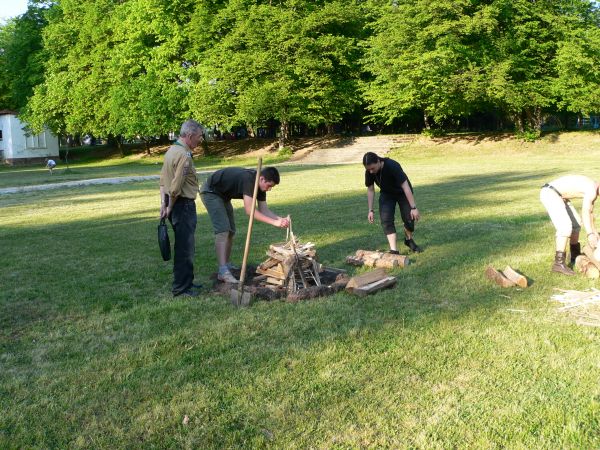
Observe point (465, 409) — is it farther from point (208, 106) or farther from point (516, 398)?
point (208, 106)

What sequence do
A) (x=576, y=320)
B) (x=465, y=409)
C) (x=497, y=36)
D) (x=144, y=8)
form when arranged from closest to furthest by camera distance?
(x=465, y=409) → (x=576, y=320) → (x=497, y=36) → (x=144, y=8)

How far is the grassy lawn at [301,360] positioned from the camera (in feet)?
11.7

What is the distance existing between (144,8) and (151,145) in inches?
641

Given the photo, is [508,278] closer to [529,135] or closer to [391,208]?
[391,208]

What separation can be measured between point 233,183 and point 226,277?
1.21m

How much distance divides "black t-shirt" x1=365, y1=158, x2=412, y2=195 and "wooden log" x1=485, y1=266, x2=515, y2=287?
6.83ft

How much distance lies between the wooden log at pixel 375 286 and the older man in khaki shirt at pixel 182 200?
197cm

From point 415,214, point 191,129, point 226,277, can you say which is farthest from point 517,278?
point 191,129

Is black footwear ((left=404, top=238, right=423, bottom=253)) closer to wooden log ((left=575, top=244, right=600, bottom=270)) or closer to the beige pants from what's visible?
the beige pants

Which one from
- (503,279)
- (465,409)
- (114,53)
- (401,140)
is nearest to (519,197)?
(503,279)

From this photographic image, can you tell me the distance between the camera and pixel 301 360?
15.2ft

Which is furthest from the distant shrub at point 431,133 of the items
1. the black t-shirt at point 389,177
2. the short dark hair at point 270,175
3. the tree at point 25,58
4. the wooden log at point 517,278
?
the short dark hair at point 270,175

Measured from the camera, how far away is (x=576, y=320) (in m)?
5.45

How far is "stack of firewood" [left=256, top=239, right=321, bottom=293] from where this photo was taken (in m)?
6.76
